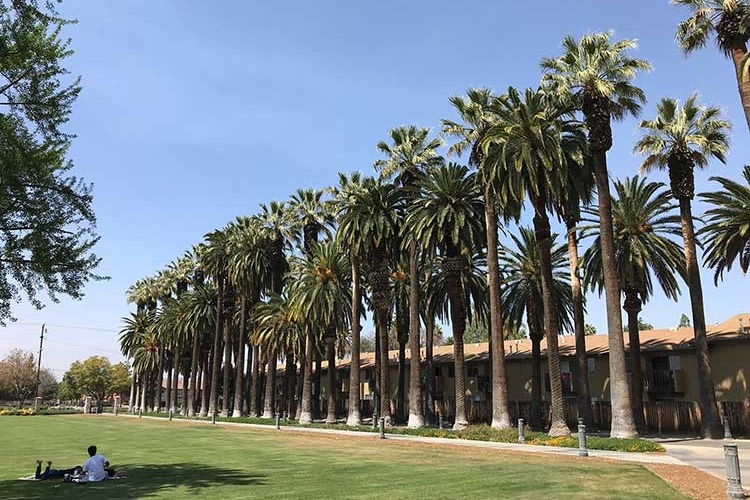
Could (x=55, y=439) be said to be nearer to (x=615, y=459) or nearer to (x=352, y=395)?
(x=352, y=395)

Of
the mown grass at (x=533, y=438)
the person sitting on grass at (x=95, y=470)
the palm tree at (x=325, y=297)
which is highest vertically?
the palm tree at (x=325, y=297)

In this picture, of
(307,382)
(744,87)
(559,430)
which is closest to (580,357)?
(559,430)

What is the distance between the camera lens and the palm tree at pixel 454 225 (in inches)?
1619

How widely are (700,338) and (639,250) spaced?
7.08m

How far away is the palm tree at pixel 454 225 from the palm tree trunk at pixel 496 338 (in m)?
3.02

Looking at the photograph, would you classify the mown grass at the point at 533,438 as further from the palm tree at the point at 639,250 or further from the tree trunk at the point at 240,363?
the tree trunk at the point at 240,363

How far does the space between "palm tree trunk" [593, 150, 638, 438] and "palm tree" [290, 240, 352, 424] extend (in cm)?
2594

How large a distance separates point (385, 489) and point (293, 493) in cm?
219

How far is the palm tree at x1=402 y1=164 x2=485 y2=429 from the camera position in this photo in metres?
41.1

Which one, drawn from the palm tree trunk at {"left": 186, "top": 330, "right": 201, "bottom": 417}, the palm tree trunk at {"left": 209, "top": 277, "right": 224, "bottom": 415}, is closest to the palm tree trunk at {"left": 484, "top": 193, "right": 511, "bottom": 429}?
the palm tree trunk at {"left": 209, "top": 277, "right": 224, "bottom": 415}

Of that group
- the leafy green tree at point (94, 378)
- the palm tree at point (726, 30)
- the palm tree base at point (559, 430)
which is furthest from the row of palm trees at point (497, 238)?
the leafy green tree at point (94, 378)

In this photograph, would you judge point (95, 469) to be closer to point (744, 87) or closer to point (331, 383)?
point (744, 87)

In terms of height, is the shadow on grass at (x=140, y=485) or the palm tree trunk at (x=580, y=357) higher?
the palm tree trunk at (x=580, y=357)

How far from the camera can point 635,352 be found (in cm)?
4022
